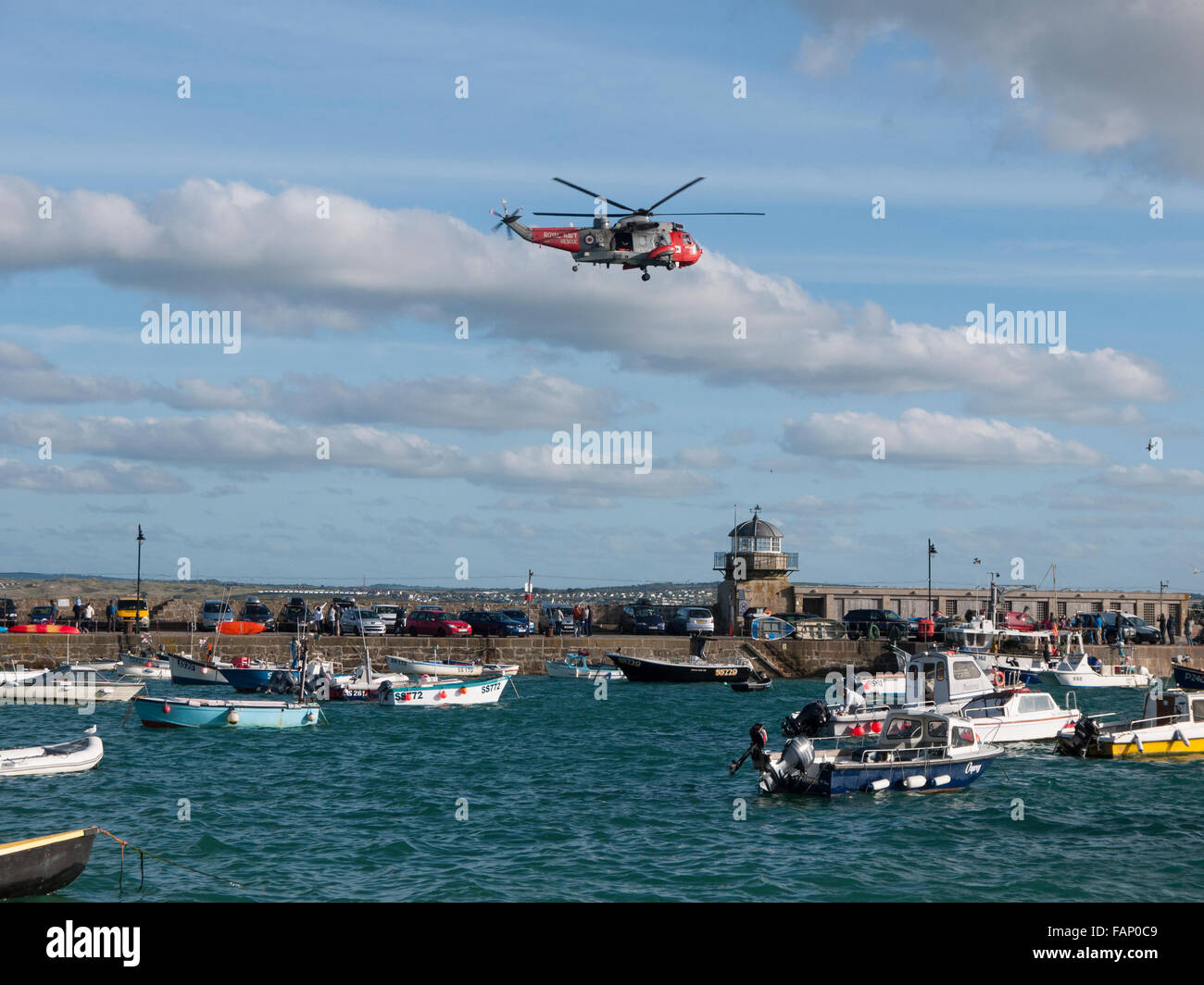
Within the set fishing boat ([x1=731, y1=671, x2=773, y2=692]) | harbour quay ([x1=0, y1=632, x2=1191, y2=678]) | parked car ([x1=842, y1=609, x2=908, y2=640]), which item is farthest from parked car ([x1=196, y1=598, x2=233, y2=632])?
parked car ([x1=842, y1=609, x2=908, y2=640])

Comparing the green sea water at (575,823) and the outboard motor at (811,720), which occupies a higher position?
the outboard motor at (811,720)

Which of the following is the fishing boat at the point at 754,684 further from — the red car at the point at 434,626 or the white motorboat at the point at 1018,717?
the white motorboat at the point at 1018,717

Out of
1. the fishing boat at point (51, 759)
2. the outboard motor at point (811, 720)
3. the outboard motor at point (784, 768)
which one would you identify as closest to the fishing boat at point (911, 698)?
the outboard motor at point (811, 720)

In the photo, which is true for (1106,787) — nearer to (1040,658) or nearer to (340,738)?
(340,738)

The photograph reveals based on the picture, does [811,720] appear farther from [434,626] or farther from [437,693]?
[434,626]

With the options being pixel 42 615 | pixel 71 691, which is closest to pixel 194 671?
pixel 71 691

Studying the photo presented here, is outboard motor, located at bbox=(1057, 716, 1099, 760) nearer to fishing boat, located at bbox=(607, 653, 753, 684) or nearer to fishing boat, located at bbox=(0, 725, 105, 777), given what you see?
fishing boat, located at bbox=(607, 653, 753, 684)

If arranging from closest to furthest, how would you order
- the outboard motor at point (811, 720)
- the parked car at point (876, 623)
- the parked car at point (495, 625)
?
the outboard motor at point (811, 720), the parked car at point (495, 625), the parked car at point (876, 623)
